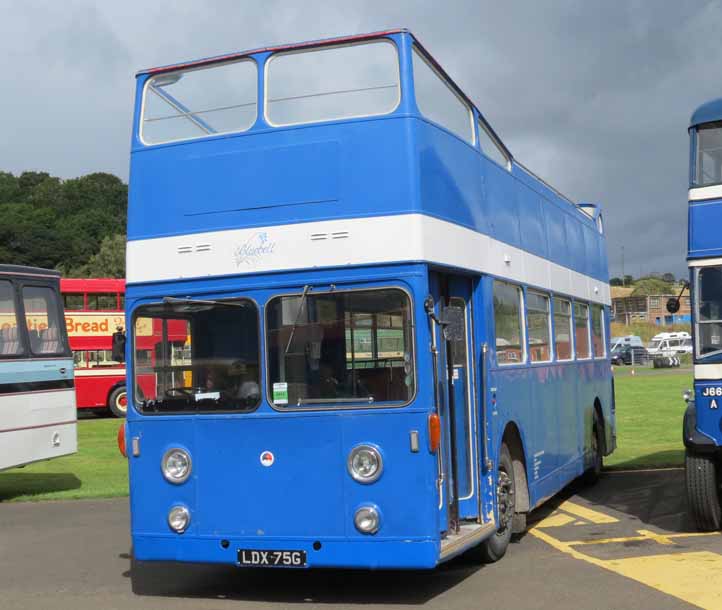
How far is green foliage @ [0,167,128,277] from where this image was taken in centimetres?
9750

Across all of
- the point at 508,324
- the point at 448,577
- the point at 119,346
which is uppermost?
the point at 508,324

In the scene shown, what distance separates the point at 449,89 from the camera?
9.47 metres

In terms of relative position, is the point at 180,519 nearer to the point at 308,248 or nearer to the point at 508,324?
the point at 308,248

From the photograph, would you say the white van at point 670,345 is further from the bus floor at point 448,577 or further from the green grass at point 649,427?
the bus floor at point 448,577

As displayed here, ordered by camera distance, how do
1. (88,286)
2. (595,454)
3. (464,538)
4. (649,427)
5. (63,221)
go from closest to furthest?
(464,538) → (595,454) → (649,427) → (88,286) → (63,221)

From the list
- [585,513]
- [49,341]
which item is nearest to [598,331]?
[585,513]

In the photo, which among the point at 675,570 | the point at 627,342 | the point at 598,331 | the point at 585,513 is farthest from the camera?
the point at 627,342

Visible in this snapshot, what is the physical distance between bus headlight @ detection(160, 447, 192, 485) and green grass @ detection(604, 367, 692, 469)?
1083 centimetres

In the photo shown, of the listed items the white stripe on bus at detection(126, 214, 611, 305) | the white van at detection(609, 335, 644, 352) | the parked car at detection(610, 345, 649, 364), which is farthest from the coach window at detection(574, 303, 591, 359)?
the white van at detection(609, 335, 644, 352)

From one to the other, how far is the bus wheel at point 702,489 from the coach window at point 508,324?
Answer: 2.00m

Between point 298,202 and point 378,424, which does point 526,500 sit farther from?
point 298,202

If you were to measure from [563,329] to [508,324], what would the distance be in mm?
3115

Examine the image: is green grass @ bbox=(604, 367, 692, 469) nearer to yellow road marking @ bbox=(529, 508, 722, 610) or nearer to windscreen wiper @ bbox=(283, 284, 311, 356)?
yellow road marking @ bbox=(529, 508, 722, 610)

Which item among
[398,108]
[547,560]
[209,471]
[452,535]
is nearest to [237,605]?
[209,471]
